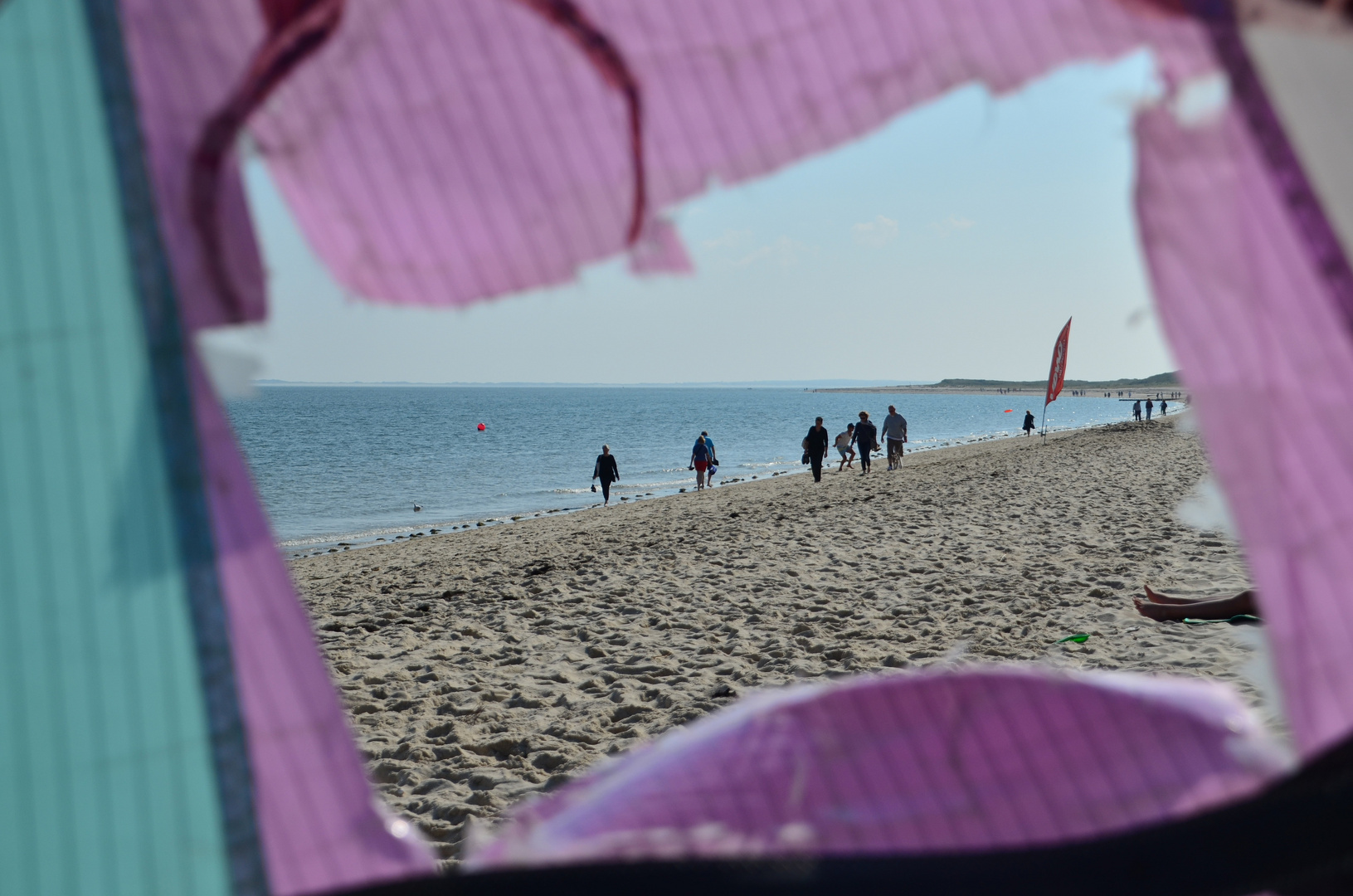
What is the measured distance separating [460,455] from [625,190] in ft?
111

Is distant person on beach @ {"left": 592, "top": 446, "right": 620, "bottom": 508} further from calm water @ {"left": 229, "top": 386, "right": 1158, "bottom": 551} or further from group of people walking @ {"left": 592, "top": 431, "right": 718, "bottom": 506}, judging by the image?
calm water @ {"left": 229, "top": 386, "right": 1158, "bottom": 551}

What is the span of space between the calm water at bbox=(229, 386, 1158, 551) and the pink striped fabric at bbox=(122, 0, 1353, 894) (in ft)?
0.55

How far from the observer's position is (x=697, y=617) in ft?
19.7

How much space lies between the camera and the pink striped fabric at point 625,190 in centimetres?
70

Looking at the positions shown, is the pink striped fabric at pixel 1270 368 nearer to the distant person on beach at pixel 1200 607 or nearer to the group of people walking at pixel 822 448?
the distant person on beach at pixel 1200 607

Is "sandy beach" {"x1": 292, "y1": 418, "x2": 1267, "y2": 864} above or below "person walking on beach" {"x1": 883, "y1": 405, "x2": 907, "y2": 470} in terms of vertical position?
below

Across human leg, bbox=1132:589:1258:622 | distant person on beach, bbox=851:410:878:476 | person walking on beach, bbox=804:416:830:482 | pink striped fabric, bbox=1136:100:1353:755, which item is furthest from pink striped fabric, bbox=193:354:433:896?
distant person on beach, bbox=851:410:878:476

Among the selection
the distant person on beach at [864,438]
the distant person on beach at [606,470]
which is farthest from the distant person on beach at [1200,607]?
the distant person on beach at [864,438]

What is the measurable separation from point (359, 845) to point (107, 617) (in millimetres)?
288

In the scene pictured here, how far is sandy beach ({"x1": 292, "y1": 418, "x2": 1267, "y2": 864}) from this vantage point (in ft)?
12.7

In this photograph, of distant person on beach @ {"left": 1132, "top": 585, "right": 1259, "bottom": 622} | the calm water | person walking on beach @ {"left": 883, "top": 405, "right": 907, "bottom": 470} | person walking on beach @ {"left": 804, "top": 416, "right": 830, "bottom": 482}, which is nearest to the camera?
distant person on beach @ {"left": 1132, "top": 585, "right": 1259, "bottom": 622}

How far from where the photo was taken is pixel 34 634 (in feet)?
2.26

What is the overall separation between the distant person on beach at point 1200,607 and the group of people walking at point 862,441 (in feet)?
43.9

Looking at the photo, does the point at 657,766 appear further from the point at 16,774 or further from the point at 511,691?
the point at 511,691
